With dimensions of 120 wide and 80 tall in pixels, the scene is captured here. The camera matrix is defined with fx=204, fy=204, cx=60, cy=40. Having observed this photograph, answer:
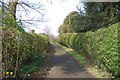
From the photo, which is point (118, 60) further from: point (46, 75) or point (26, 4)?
point (26, 4)

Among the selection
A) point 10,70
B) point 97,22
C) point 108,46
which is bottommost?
point 10,70

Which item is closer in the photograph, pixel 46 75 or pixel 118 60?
pixel 118 60

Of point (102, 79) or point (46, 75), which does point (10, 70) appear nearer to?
point (46, 75)

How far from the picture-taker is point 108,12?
80.4ft

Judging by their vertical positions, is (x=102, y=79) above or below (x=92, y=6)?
below

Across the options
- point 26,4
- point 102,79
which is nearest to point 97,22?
point 26,4

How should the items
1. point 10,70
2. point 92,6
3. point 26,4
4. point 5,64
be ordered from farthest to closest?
point 92,6 → point 26,4 → point 10,70 → point 5,64

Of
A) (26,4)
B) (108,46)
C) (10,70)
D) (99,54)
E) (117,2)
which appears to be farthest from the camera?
(117,2)

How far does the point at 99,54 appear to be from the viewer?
10.4m

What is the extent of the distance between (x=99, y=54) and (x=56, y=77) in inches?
99.5

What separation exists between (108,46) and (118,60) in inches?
41.5

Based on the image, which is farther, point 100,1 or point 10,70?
point 100,1

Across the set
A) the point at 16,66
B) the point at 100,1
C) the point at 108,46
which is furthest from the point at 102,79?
the point at 100,1

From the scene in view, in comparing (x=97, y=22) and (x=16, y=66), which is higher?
(x=97, y=22)
